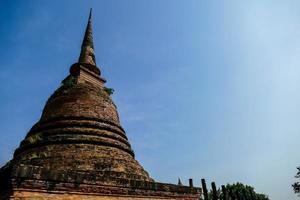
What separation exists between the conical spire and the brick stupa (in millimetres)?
1807

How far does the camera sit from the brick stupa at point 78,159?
6.05 metres

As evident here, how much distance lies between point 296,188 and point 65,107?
3291cm

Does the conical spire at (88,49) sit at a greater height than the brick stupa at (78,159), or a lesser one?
greater

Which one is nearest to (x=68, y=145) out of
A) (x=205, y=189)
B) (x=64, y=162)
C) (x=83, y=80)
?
(x=64, y=162)

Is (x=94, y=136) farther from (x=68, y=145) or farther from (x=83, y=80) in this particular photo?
(x=83, y=80)

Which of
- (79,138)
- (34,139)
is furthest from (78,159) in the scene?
(34,139)

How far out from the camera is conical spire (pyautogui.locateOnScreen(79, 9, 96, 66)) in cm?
1394

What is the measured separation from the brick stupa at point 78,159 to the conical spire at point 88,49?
5.93 ft

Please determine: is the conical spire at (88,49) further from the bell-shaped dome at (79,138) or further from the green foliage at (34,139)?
the green foliage at (34,139)

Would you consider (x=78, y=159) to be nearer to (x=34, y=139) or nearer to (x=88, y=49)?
(x=34, y=139)

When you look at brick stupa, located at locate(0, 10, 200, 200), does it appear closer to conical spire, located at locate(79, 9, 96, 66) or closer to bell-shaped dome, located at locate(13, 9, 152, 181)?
bell-shaped dome, located at locate(13, 9, 152, 181)

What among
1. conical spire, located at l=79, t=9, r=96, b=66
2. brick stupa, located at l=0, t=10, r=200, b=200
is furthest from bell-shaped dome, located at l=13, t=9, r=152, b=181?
conical spire, located at l=79, t=9, r=96, b=66

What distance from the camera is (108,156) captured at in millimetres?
8734

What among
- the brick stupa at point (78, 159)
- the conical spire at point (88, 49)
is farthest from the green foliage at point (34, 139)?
the conical spire at point (88, 49)
